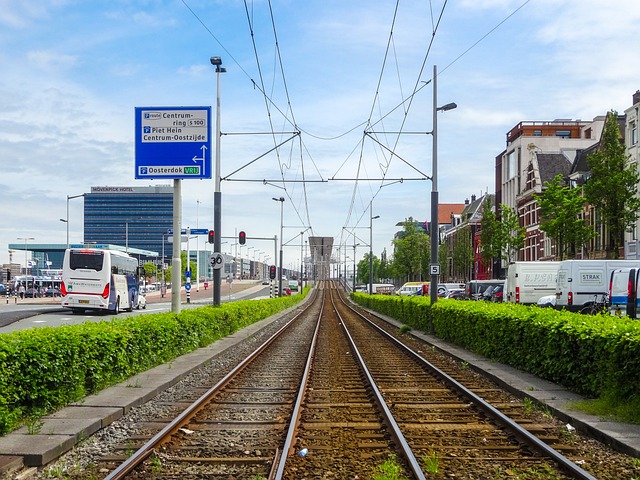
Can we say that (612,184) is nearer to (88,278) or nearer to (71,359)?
(88,278)

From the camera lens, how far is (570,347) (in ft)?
36.9

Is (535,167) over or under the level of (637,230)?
over

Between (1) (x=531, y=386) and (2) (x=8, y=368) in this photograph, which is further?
(1) (x=531, y=386)

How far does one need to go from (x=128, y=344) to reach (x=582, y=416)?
25.3ft

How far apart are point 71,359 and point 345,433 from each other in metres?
3.92

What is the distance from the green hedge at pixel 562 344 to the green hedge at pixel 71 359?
7.24 m

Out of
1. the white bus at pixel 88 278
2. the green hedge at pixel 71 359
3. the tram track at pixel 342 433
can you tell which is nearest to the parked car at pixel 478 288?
the white bus at pixel 88 278

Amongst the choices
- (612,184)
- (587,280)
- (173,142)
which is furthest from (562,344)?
(612,184)

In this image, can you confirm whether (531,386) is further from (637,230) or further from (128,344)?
(637,230)

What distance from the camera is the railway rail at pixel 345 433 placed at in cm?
686

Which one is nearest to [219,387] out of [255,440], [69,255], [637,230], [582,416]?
[255,440]

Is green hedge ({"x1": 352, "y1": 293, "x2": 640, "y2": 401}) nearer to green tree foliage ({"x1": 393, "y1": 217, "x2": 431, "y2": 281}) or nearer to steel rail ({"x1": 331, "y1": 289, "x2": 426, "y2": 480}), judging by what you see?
steel rail ({"x1": 331, "y1": 289, "x2": 426, "y2": 480})

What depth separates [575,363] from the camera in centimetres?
1115

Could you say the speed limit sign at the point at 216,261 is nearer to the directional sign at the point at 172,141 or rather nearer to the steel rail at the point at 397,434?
the directional sign at the point at 172,141
